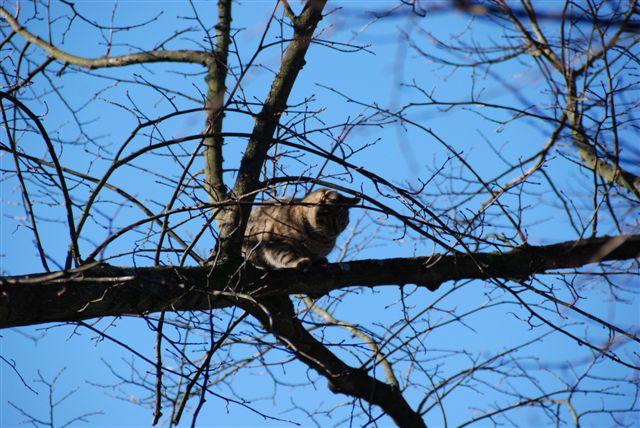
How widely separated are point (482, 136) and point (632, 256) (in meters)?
1.25

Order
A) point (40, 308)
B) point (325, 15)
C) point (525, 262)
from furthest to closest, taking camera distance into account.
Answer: point (525, 262) < point (325, 15) < point (40, 308)

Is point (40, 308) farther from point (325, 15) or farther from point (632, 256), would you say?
point (632, 256)

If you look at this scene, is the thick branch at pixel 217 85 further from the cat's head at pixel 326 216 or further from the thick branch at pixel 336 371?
the thick branch at pixel 336 371

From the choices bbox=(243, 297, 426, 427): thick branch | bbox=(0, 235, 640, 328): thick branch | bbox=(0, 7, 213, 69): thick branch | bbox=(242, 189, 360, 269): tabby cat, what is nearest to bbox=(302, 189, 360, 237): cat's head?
bbox=(242, 189, 360, 269): tabby cat

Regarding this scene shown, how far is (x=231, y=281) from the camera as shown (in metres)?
3.50

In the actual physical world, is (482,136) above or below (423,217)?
above

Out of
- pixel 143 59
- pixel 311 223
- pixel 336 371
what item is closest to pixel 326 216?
pixel 311 223

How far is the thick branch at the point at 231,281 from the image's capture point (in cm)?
299

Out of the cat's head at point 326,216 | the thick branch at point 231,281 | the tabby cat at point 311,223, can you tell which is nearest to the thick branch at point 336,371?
the thick branch at point 231,281

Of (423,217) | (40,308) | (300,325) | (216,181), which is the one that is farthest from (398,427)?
(40,308)

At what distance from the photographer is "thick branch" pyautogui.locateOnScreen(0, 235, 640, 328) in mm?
2986

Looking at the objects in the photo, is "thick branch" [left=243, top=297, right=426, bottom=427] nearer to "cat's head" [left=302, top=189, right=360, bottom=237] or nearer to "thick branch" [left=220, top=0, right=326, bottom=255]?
"thick branch" [left=220, top=0, right=326, bottom=255]

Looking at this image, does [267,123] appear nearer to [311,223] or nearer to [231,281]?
[231,281]

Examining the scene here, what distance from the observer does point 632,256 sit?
3914 mm
